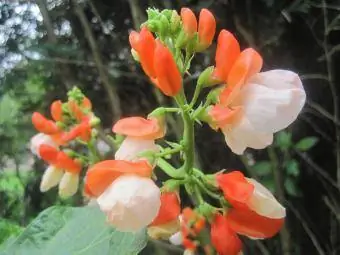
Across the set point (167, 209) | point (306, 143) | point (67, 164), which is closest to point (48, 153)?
point (67, 164)

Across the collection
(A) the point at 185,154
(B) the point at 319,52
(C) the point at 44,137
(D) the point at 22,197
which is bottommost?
(D) the point at 22,197

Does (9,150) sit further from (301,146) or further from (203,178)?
(203,178)

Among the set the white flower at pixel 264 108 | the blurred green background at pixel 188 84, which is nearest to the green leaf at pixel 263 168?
the blurred green background at pixel 188 84

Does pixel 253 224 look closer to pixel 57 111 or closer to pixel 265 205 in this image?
pixel 265 205

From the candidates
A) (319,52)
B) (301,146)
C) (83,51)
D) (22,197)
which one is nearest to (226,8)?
(319,52)

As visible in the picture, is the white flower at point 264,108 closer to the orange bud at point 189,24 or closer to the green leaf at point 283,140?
the orange bud at point 189,24

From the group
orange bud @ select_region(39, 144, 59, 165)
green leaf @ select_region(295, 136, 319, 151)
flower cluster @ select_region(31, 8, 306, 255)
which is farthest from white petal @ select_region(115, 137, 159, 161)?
green leaf @ select_region(295, 136, 319, 151)

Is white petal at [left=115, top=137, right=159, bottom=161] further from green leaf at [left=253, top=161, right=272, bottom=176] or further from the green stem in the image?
green leaf at [left=253, top=161, right=272, bottom=176]
